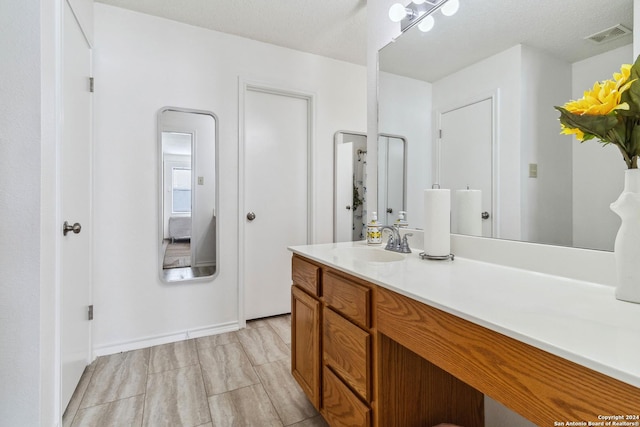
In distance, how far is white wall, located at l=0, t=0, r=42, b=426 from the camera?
3.67ft

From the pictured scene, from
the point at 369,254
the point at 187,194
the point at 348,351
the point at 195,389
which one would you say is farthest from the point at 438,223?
the point at 187,194

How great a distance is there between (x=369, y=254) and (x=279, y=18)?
1945 mm

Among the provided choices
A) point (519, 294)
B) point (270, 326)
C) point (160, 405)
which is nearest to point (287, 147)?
point (270, 326)

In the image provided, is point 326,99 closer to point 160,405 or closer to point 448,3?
point 448,3

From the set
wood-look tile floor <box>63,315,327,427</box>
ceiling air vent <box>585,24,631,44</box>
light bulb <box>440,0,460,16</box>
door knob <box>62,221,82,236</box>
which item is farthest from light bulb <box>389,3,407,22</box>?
wood-look tile floor <box>63,315,327,427</box>

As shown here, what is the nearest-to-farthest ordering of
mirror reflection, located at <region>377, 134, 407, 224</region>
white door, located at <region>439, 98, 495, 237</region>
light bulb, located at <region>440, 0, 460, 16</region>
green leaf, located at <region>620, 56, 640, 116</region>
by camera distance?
green leaf, located at <region>620, 56, 640, 116</region>
white door, located at <region>439, 98, 495, 237</region>
light bulb, located at <region>440, 0, 460, 16</region>
mirror reflection, located at <region>377, 134, 407, 224</region>

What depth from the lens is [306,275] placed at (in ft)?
4.94

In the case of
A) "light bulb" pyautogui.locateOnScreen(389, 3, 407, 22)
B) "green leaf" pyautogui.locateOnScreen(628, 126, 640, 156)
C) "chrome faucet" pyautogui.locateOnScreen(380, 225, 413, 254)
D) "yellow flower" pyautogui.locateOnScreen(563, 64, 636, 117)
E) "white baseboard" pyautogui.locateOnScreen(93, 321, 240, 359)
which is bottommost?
"white baseboard" pyautogui.locateOnScreen(93, 321, 240, 359)

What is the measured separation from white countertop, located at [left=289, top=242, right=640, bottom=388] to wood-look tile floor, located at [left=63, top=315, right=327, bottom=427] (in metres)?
0.95

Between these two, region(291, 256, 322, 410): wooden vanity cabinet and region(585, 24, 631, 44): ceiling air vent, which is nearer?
region(585, 24, 631, 44): ceiling air vent

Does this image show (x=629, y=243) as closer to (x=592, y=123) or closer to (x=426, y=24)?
(x=592, y=123)

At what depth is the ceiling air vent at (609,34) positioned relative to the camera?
92cm

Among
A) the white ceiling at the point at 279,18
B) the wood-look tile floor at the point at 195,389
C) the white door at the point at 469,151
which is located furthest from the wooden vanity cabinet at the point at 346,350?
the white ceiling at the point at 279,18

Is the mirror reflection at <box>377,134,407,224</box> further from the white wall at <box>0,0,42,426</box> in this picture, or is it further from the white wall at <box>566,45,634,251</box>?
the white wall at <box>0,0,42,426</box>
